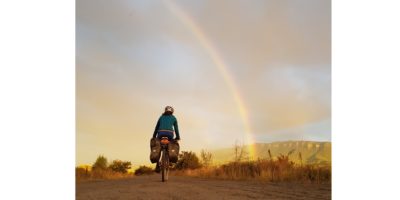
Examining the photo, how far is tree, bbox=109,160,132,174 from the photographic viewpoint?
898 cm

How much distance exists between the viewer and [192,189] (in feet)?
25.9

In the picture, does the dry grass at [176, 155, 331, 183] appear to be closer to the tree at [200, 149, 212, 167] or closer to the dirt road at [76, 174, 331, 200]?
the tree at [200, 149, 212, 167]

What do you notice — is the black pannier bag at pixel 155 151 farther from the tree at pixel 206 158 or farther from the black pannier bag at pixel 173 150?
the tree at pixel 206 158

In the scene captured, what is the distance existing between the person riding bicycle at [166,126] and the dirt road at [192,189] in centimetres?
51

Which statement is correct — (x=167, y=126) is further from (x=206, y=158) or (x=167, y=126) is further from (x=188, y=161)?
(x=206, y=158)

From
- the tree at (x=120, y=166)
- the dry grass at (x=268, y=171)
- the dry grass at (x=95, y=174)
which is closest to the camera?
the dry grass at (x=268, y=171)

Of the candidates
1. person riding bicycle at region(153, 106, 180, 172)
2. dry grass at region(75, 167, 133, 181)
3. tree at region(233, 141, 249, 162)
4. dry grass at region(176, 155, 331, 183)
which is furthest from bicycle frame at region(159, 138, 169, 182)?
tree at region(233, 141, 249, 162)

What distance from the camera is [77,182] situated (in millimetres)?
8742

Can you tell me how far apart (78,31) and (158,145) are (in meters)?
2.39

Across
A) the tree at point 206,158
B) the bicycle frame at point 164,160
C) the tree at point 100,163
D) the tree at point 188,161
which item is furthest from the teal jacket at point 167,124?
the tree at point 100,163

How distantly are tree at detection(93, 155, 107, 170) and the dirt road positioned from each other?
25 cm

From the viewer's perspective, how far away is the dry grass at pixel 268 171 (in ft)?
28.5
